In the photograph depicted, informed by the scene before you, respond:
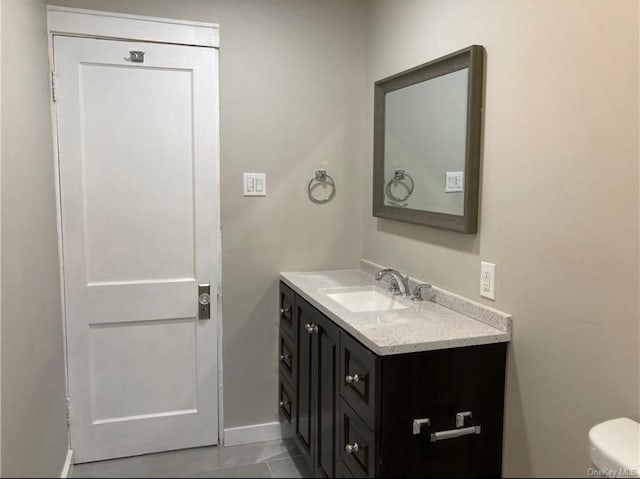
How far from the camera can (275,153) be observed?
8.70ft

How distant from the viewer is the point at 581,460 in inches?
57.8

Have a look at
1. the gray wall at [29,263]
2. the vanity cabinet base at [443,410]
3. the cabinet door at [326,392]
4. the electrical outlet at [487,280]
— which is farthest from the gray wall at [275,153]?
the vanity cabinet base at [443,410]

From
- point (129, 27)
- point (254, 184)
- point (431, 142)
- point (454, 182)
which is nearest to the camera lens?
point (454, 182)

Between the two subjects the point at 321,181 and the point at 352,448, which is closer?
the point at 352,448

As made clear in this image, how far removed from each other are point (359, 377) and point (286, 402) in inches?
40.0

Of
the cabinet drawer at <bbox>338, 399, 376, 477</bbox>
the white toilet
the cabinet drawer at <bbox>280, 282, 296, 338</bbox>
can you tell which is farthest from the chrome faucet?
the white toilet

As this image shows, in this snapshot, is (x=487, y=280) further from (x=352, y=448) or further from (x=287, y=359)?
(x=287, y=359)

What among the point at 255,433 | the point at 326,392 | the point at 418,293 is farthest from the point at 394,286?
the point at 255,433

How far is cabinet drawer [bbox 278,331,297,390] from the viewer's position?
2489mm

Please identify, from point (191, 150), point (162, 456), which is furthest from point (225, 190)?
point (162, 456)

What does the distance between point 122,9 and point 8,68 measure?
3.01 feet

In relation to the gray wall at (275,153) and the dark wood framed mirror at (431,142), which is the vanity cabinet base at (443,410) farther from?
the gray wall at (275,153)

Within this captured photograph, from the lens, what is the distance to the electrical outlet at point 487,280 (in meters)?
1.79

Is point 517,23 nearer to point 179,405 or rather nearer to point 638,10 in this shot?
point 638,10
